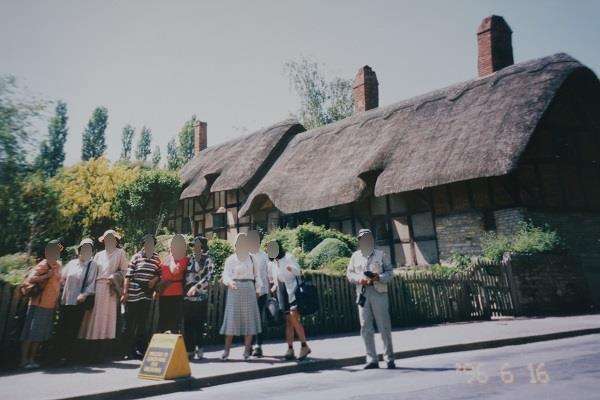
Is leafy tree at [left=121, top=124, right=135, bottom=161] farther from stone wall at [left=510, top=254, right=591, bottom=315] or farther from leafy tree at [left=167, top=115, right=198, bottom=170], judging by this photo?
stone wall at [left=510, top=254, right=591, bottom=315]

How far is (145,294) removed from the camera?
690 centimetres

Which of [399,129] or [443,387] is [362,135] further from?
[443,387]

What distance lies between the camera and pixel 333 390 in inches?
182

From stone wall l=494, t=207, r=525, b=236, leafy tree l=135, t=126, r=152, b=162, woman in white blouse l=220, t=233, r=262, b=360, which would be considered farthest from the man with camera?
leafy tree l=135, t=126, r=152, b=162

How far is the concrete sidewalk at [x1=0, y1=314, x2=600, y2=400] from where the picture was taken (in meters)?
4.92

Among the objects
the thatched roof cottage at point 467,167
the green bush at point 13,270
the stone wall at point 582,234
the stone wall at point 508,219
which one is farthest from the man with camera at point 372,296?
the stone wall at point 582,234

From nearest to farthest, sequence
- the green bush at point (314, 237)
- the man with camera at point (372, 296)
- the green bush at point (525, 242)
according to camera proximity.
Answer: the man with camera at point (372, 296)
the green bush at point (525, 242)
the green bush at point (314, 237)

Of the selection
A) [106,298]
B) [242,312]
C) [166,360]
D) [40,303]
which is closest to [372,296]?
[242,312]

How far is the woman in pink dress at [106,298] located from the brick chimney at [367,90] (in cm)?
1858

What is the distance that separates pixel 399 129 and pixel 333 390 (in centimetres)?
1440

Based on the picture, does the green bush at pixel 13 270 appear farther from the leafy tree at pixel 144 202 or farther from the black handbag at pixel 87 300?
the leafy tree at pixel 144 202

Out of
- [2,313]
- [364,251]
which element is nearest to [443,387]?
[364,251]

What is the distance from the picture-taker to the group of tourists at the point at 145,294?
662 cm

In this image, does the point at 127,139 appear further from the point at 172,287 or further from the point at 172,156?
the point at 172,287
